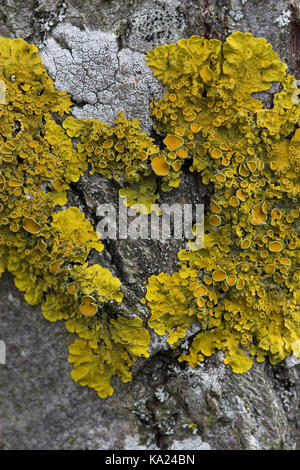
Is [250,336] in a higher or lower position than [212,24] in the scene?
lower

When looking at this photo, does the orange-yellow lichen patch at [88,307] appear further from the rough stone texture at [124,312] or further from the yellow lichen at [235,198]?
the yellow lichen at [235,198]

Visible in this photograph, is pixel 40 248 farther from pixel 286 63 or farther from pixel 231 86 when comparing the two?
pixel 286 63

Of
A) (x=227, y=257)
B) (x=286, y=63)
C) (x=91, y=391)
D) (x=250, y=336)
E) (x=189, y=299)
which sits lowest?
(x=91, y=391)

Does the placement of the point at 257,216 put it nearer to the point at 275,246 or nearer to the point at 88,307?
the point at 275,246

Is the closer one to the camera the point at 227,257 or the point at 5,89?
the point at 5,89

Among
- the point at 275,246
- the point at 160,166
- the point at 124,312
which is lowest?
the point at 124,312

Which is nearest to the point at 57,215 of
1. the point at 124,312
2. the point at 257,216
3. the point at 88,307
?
the point at 88,307

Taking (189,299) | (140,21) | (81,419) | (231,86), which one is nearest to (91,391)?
(81,419)

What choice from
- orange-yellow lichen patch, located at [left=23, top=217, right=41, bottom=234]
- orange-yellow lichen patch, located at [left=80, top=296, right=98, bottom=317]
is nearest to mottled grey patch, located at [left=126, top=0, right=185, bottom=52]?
orange-yellow lichen patch, located at [left=23, top=217, right=41, bottom=234]
